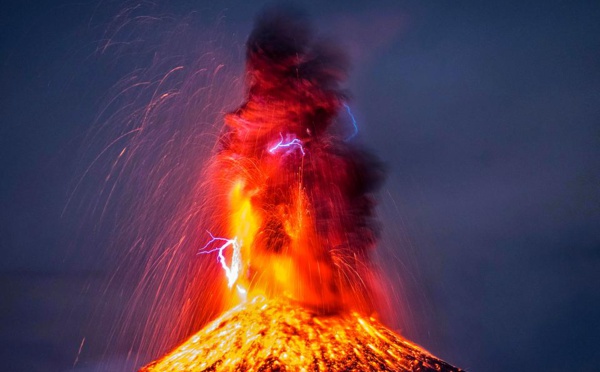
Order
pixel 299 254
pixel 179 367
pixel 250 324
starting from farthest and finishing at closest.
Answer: pixel 299 254 → pixel 250 324 → pixel 179 367

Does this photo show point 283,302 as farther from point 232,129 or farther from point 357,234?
point 232,129

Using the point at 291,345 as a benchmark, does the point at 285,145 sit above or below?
above

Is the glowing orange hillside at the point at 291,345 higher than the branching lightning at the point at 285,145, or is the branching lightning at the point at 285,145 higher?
the branching lightning at the point at 285,145

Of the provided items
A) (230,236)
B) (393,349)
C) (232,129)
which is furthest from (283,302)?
(232,129)

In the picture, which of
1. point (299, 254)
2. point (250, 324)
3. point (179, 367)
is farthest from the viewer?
point (299, 254)

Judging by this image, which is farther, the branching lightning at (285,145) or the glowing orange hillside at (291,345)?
the branching lightning at (285,145)

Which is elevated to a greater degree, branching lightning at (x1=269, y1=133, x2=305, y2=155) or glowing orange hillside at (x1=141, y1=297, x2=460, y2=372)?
A: branching lightning at (x1=269, y1=133, x2=305, y2=155)

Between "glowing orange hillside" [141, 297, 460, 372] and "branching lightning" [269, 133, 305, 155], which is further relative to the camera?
"branching lightning" [269, 133, 305, 155]

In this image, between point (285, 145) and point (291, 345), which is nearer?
point (291, 345)
